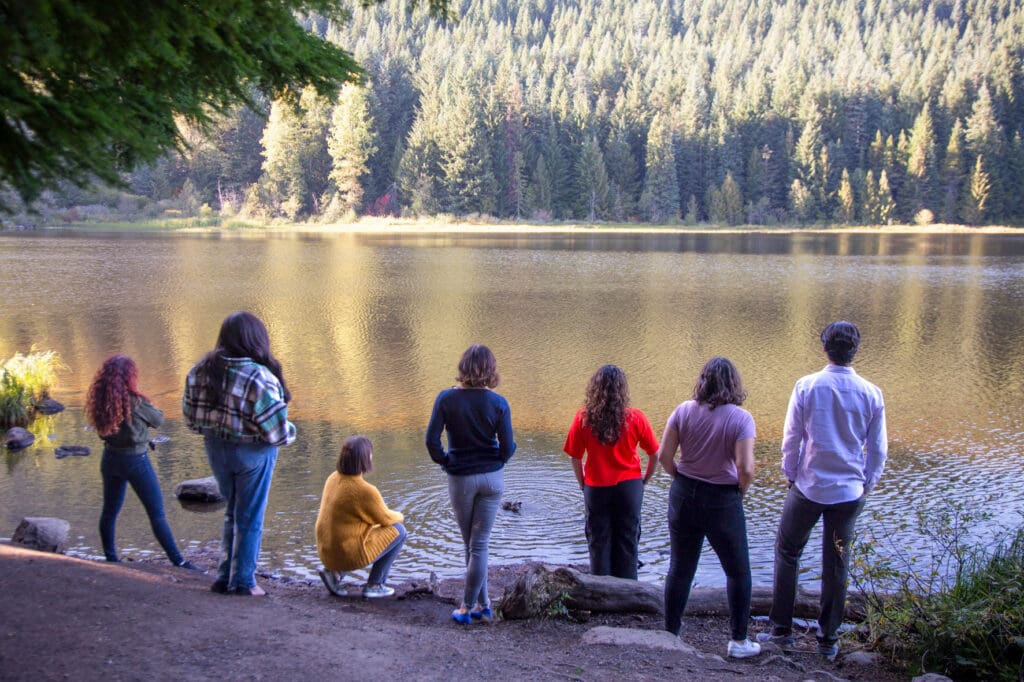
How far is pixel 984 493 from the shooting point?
32.4 ft

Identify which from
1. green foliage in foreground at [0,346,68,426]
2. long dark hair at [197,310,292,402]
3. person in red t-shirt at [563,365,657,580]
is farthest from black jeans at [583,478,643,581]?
green foliage in foreground at [0,346,68,426]

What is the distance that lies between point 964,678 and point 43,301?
2604 centimetres

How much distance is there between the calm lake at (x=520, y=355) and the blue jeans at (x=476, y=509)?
2295 mm

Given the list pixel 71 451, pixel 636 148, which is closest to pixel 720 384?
pixel 71 451

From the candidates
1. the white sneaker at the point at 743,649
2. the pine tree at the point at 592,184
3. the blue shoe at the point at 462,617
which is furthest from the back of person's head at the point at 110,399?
the pine tree at the point at 592,184

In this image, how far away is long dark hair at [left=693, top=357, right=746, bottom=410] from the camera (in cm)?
477

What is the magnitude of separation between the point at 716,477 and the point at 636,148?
301ft

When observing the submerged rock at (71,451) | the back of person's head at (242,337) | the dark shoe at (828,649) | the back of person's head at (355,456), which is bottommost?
the submerged rock at (71,451)

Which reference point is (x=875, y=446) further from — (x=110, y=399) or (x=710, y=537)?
(x=110, y=399)

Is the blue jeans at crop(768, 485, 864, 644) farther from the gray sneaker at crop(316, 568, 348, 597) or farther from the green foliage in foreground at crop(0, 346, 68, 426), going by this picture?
the green foliage in foreground at crop(0, 346, 68, 426)

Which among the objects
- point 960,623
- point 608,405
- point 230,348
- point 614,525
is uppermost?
point 230,348

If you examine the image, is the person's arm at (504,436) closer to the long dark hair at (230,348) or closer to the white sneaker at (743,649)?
→ the long dark hair at (230,348)

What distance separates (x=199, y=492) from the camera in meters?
→ 9.00

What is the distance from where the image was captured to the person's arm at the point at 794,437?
5.02m
